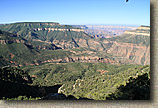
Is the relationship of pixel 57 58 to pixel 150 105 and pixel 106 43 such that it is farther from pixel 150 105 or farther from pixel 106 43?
pixel 106 43

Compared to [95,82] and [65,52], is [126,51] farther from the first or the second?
[95,82]

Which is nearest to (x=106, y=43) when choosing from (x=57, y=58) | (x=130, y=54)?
(x=130, y=54)

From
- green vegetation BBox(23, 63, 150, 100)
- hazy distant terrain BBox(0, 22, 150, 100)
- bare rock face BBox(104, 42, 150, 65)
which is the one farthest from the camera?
bare rock face BBox(104, 42, 150, 65)

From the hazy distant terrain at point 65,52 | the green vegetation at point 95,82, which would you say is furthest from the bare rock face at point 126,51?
the green vegetation at point 95,82

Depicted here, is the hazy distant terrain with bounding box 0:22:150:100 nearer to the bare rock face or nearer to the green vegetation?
the bare rock face

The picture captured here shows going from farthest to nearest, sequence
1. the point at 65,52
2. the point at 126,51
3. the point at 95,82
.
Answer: the point at 126,51
the point at 65,52
the point at 95,82

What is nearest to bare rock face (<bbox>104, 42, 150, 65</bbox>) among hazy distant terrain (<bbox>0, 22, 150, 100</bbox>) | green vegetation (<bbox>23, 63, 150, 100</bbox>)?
hazy distant terrain (<bbox>0, 22, 150, 100</bbox>)

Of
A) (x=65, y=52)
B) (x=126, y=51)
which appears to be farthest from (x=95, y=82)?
(x=126, y=51)

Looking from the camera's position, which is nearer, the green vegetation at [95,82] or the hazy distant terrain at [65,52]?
the green vegetation at [95,82]

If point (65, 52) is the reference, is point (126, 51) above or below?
below

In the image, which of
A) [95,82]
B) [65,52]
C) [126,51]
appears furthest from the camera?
[126,51]

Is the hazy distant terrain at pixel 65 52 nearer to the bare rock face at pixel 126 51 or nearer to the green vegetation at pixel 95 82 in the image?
the bare rock face at pixel 126 51
